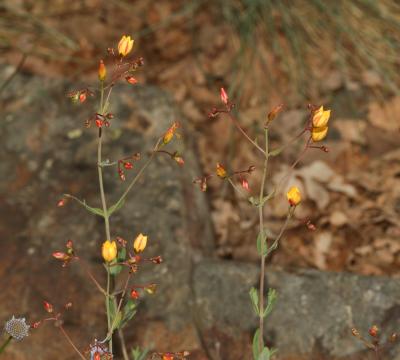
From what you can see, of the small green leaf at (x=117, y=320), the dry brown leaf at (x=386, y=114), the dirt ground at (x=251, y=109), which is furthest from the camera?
the dry brown leaf at (x=386, y=114)

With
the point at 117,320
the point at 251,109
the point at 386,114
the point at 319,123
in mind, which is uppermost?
the point at 319,123

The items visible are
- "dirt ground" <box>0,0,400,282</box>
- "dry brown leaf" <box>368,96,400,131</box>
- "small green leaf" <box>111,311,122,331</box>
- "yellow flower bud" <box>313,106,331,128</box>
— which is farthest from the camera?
"dry brown leaf" <box>368,96,400,131</box>

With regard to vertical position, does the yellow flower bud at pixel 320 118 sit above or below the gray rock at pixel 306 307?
above

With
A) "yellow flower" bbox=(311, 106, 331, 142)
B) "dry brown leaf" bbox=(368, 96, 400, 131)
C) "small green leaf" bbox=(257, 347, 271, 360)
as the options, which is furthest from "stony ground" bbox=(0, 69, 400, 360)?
"dry brown leaf" bbox=(368, 96, 400, 131)

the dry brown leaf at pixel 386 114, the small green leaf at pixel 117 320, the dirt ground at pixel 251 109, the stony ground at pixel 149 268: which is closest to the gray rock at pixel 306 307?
the stony ground at pixel 149 268

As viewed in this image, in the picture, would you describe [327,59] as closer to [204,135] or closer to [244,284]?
[204,135]

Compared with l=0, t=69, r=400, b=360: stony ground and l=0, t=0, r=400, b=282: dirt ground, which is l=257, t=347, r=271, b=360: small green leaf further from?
l=0, t=0, r=400, b=282: dirt ground

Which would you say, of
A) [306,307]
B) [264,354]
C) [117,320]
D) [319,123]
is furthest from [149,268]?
[319,123]

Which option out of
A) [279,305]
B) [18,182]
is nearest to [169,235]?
[279,305]

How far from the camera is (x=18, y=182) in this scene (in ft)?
8.41

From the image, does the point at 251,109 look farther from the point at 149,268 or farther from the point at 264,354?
the point at 264,354

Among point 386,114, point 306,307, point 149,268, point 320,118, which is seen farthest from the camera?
point 386,114

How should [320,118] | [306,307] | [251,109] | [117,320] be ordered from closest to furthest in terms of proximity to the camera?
[320,118]
[117,320]
[306,307]
[251,109]

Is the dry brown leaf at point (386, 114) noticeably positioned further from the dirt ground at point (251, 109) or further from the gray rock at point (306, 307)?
the gray rock at point (306, 307)
